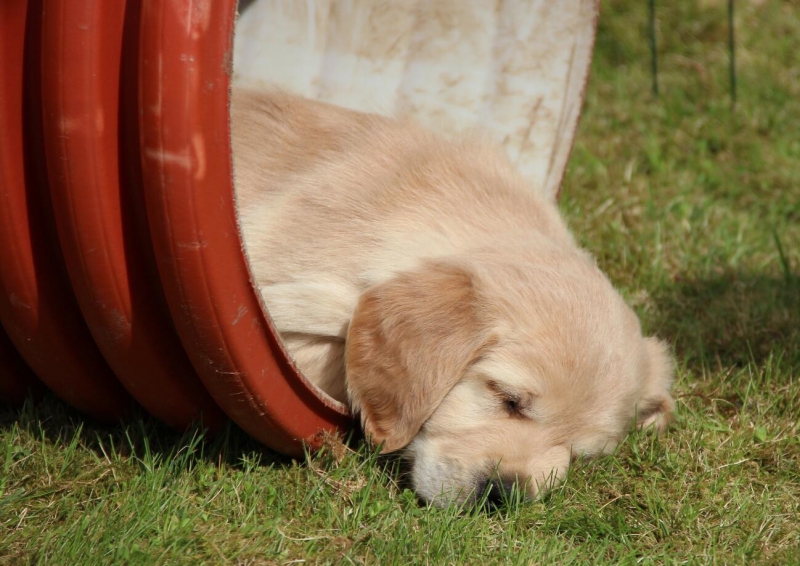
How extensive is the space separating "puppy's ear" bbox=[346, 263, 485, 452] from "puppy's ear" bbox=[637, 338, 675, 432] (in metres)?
0.84

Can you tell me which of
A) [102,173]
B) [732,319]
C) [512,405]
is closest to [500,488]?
[512,405]

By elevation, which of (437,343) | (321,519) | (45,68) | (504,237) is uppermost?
(45,68)

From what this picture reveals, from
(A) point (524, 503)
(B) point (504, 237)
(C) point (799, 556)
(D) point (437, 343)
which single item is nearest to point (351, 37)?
(B) point (504, 237)

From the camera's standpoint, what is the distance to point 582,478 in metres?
3.51

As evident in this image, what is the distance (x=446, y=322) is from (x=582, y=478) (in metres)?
0.82

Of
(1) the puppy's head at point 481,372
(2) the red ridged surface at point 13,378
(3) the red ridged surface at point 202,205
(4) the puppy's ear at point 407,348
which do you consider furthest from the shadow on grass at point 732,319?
(2) the red ridged surface at point 13,378

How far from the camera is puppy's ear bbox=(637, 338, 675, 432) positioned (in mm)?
3674

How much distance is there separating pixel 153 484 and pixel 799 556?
7.04 ft

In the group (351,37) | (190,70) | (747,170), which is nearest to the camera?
(190,70)

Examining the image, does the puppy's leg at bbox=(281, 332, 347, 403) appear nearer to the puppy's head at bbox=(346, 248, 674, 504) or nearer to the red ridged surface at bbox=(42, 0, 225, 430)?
the puppy's head at bbox=(346, 248, 674, 504)

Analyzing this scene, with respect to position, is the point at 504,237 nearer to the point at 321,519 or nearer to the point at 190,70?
the point at 321,519

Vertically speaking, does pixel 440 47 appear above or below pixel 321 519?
above

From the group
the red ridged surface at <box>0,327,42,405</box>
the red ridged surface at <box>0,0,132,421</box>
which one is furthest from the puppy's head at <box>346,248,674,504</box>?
the red ridged surface at <box>0,327,42,405</box>

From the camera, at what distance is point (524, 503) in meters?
3.28
